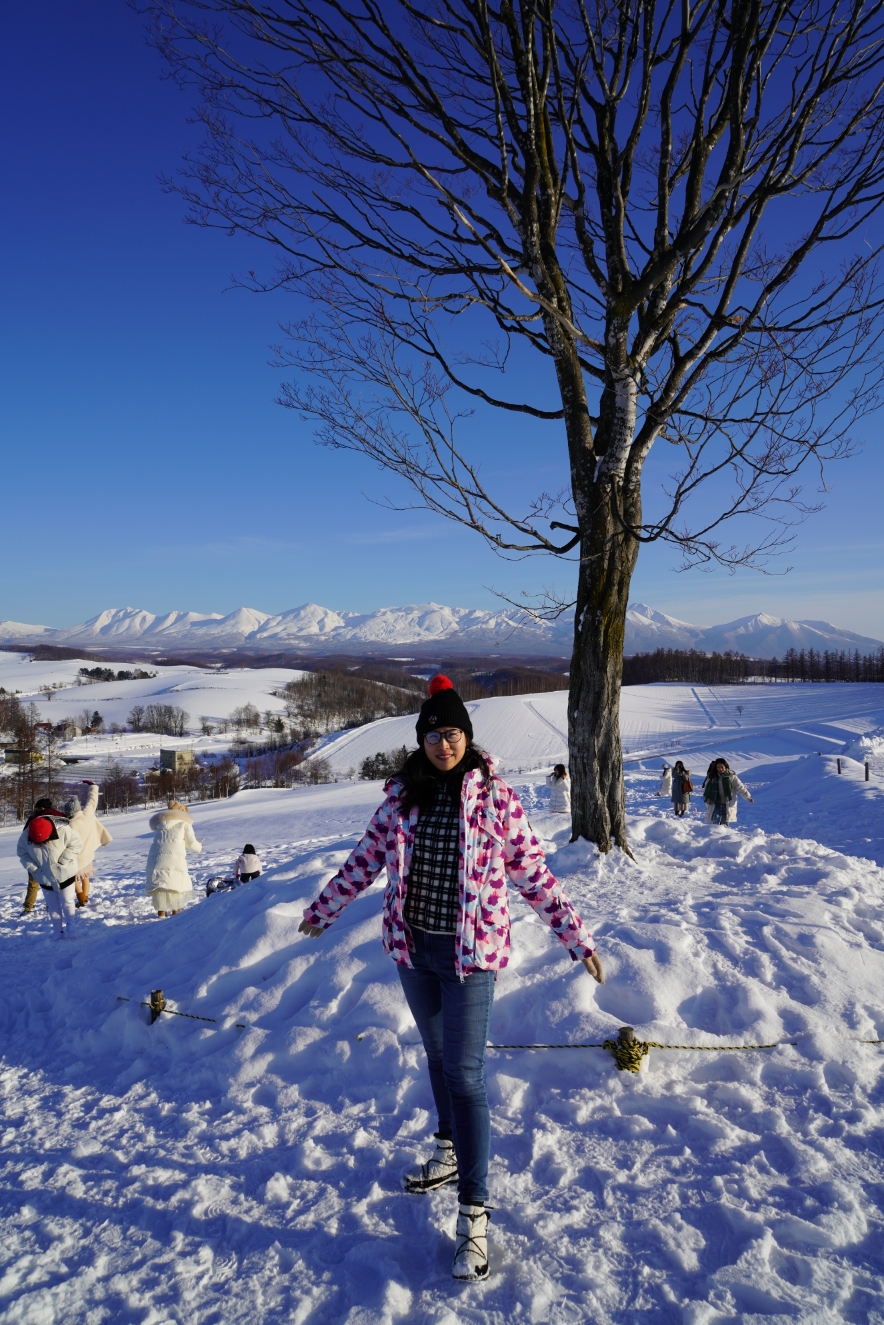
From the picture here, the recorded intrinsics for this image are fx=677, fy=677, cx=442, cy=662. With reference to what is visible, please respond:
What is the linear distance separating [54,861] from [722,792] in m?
9.91

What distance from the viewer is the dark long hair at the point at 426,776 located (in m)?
2.66

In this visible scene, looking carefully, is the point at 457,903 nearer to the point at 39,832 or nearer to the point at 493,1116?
the point at 493,1116

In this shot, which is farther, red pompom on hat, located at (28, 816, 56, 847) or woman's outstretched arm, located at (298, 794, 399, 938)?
red pompom on hat, located at (28, 816, 56, 847)

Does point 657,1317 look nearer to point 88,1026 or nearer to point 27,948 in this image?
point 88,1026

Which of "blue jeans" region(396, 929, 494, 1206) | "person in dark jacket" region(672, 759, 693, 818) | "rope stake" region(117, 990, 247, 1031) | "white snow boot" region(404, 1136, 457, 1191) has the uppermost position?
"blue jeans" region(396, 929, 494, 1206)

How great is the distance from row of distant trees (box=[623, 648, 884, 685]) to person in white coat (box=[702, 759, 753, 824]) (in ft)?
326

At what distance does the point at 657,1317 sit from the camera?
217 centimetres

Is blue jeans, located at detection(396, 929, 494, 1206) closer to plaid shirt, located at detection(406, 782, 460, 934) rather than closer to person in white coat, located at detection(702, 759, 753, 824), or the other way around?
plaid shirt, located at detection(406, 782, 460, 934)

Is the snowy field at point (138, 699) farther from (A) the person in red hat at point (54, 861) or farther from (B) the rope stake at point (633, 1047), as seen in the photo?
(B) the rope stake at point (633, 1047)

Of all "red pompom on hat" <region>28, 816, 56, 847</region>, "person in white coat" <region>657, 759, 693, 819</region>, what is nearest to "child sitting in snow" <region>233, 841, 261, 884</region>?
"red pompom on hat" <region>28, 816, 56, 847</region>

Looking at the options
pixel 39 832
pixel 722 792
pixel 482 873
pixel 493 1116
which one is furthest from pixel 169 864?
pixel 722 792

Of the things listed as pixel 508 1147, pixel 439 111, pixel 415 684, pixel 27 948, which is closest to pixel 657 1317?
pixel 508 1147

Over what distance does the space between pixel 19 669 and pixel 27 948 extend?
213300 millimetres

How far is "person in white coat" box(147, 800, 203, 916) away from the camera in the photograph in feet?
25.7
